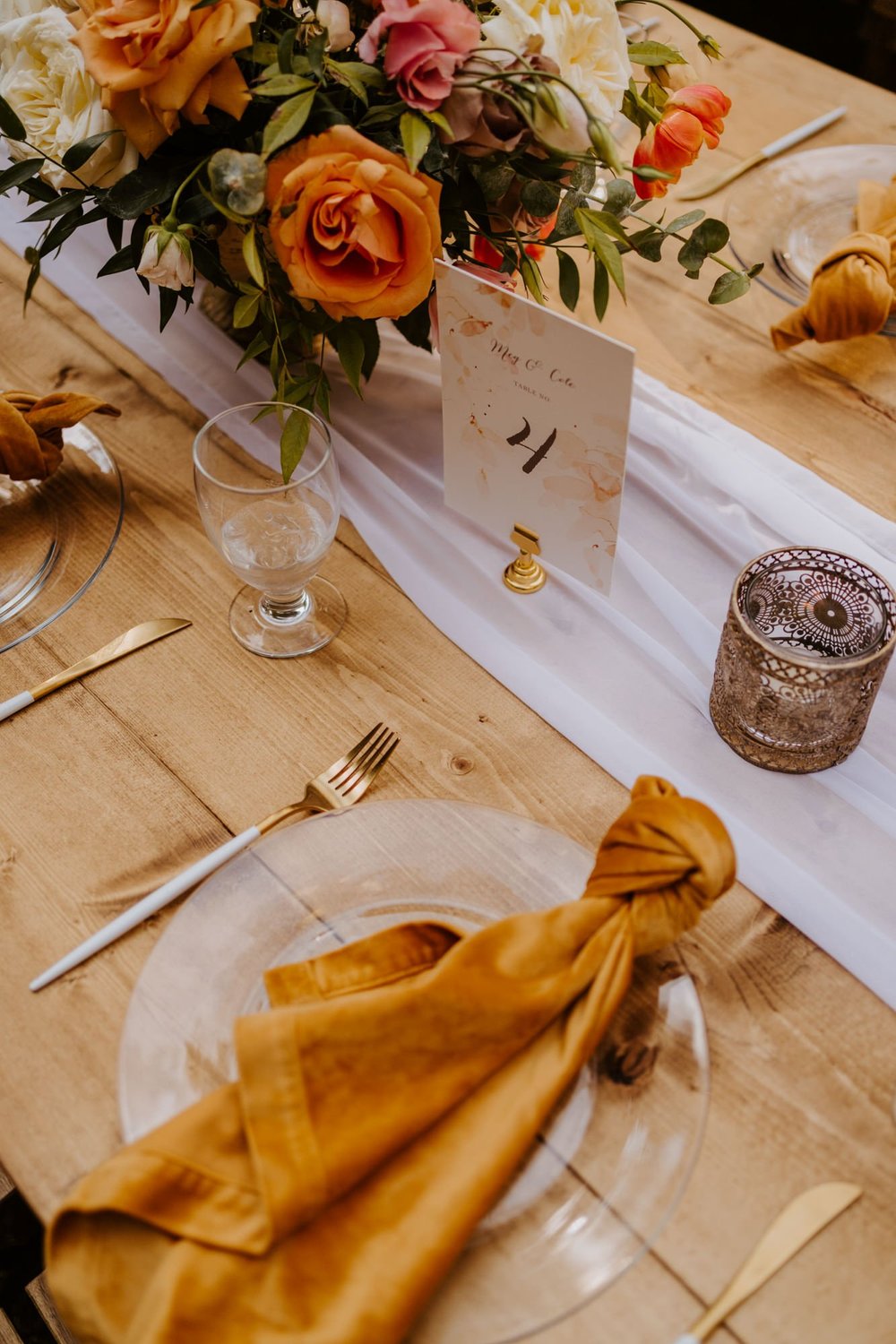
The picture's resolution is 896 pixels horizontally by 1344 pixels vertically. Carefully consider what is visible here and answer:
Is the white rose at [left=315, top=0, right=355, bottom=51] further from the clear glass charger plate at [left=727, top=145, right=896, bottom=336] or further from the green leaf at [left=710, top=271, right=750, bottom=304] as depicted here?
the clear glass charger plate at [left=727, top=145, right=896, bottom=336]

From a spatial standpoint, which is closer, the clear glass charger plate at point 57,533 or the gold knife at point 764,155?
the clear glass charger plate at point 57,533

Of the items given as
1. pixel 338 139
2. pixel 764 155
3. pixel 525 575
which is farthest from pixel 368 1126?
pixel 764 155

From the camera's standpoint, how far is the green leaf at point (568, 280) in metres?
0.84

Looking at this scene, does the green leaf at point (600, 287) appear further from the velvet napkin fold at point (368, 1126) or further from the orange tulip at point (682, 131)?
the velvet napkin fold at point (368, 1126)

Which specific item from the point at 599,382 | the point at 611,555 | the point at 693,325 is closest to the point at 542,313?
the point at 599,382

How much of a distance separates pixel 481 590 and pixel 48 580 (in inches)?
14.5

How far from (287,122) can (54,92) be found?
0.23m

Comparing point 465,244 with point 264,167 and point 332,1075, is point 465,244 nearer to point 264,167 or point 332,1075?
point 264,167

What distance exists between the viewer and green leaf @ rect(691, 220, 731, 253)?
0.82 meters

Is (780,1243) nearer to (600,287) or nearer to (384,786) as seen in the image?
(384,786)

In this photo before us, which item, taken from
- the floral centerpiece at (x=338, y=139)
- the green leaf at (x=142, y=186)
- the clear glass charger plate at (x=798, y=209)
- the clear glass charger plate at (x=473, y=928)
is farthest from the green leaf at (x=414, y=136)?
the clear glass charger plate at (x=798, y=209)

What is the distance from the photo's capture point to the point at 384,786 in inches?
30.5

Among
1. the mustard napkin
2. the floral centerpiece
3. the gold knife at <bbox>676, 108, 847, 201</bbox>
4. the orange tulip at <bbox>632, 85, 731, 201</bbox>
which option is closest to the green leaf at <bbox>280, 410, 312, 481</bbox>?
the floral centerpiece

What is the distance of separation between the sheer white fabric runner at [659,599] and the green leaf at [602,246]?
9.4 inches
